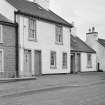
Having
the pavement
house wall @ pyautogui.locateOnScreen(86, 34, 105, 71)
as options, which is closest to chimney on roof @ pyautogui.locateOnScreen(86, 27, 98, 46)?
house wall @ pyautogui.locateOnScreen(86, 34, 105, 71)

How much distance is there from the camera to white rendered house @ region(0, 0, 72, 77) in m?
25.9

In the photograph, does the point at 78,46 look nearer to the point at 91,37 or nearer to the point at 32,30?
the point at 91,37

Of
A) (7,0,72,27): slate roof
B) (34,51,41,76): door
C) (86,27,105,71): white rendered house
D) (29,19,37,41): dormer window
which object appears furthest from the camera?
(86,27,105,71): white rendered house

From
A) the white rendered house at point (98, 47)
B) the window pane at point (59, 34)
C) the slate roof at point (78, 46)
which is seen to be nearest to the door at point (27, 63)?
the window pane at point (59, 34)

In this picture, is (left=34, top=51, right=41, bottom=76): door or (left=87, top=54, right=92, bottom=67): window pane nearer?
(left=34, top=51, right=41, bottom=76): door

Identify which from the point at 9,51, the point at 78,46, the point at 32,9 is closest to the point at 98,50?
the point at 78,46

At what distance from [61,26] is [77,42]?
30.8 ft

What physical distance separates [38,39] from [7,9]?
14.2 ft

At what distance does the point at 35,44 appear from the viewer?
90.4ft

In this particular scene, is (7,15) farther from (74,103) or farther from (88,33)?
(88,33)

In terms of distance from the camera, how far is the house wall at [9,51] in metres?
24.1

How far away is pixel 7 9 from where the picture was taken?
26.1 metres

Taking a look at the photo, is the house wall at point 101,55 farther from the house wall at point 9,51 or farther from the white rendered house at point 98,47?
the house wall at point 9,51

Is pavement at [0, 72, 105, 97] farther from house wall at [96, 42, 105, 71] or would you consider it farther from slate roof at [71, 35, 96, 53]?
house wall at [96, 42, 105, 71]
